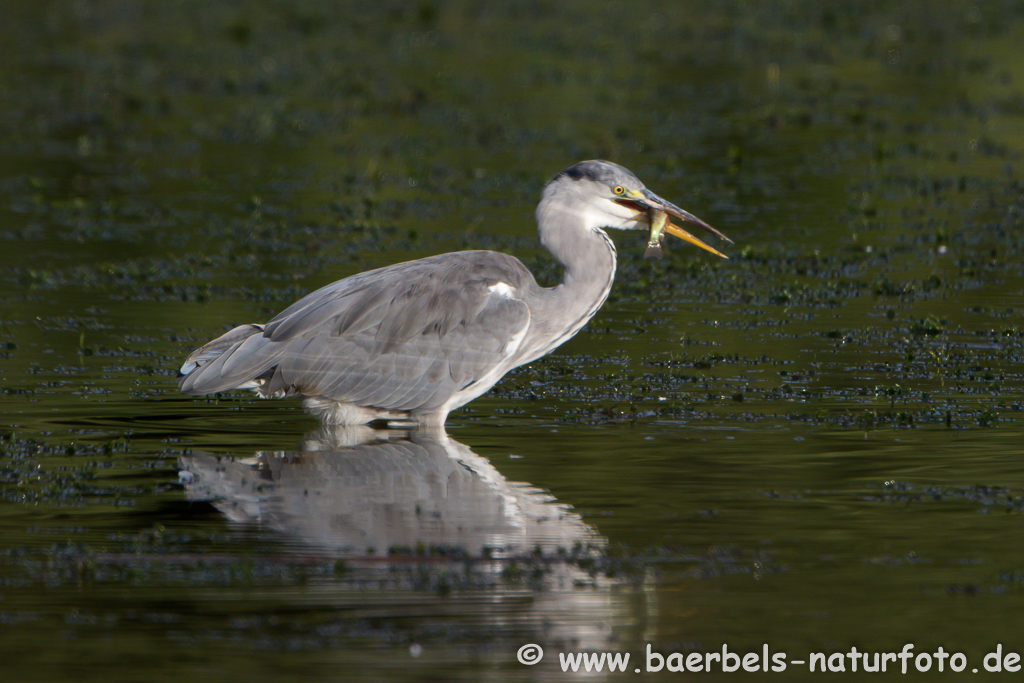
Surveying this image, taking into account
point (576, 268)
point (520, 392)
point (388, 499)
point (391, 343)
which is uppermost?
point (576, 268)

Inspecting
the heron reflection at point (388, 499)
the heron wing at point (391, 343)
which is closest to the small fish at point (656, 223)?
the heron wing at point (391, 343)

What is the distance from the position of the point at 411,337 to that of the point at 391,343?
0.40 ft

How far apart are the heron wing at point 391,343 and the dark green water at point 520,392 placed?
0.33m

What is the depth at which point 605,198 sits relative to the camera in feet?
29.9

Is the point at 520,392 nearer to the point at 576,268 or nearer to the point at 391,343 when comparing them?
the point at 576,268

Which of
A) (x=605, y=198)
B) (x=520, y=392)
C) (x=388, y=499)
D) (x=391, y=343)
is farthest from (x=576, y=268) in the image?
(x=388, y=499)

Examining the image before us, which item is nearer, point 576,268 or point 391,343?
point 391,343

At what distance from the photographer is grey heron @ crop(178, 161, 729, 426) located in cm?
859

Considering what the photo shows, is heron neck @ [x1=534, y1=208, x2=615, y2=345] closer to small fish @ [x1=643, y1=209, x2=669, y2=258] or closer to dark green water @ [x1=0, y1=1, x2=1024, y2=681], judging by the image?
small fish @ [x1=643, y1=209, x2=669, y2=258]

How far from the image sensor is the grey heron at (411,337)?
8586 mm

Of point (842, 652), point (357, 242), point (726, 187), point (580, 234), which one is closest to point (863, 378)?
point (580, 234)

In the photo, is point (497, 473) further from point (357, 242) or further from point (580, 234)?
point (357, 242)

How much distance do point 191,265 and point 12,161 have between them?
5.55m

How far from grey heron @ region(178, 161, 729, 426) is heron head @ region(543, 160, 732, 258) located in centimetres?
2
